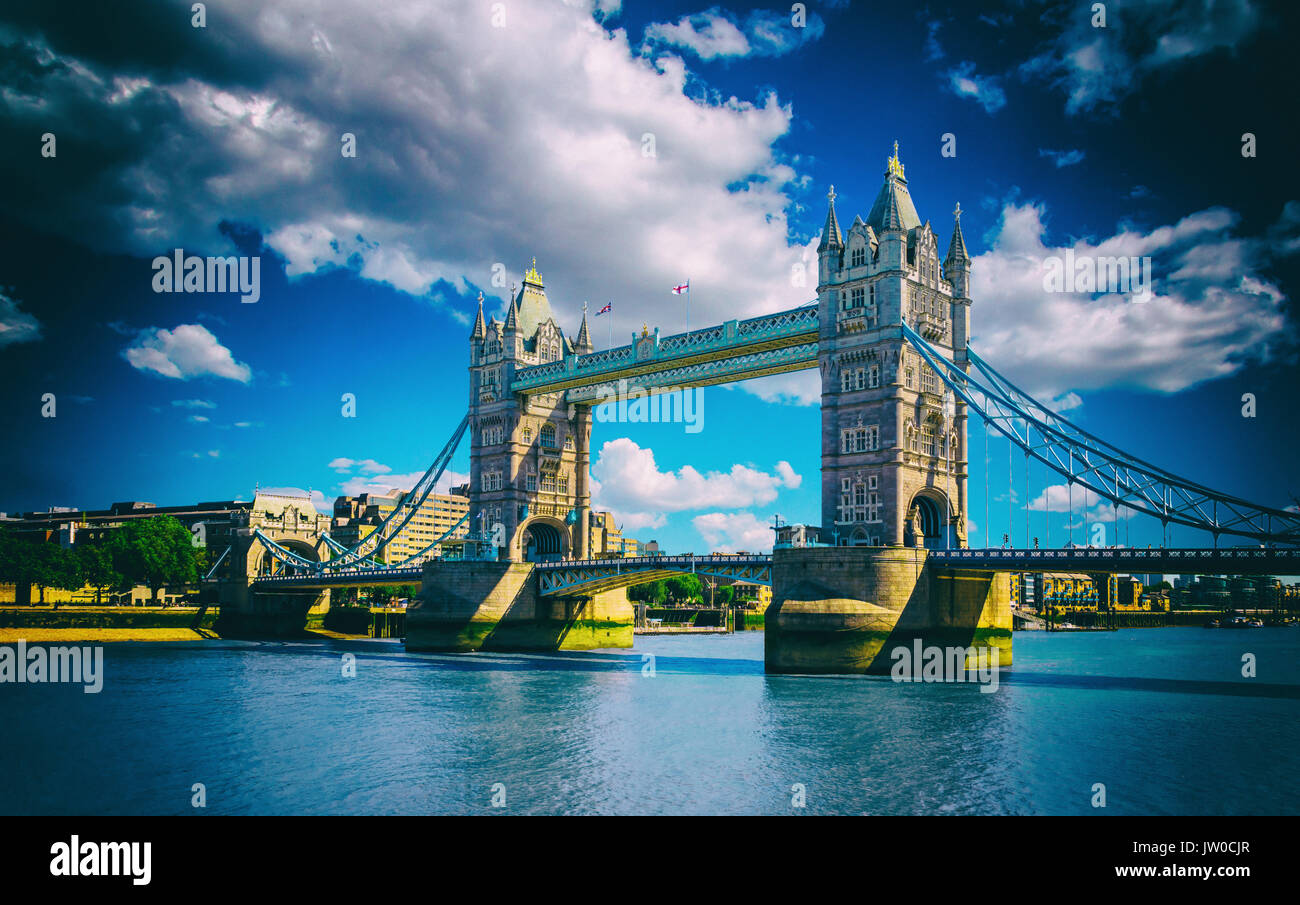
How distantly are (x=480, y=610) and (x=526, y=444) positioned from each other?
15335 mm

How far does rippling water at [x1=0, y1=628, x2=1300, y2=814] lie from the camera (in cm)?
2406

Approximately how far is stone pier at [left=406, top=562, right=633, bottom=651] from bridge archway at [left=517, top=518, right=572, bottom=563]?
24.9ft

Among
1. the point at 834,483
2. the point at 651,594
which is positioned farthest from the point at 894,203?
the point at 651,594

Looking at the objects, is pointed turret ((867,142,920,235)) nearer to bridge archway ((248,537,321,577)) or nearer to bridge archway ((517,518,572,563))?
bridge archway ((517,518,572,563))

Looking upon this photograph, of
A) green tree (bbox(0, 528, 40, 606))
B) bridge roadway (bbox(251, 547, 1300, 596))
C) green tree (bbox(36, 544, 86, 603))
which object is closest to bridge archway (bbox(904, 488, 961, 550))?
bridge roadway (bbox(251, 547, 1300, 596))

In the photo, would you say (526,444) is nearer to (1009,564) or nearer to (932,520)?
(932,520)

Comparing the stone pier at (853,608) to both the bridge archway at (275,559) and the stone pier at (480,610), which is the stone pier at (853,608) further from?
the bridge archway at (275,559)

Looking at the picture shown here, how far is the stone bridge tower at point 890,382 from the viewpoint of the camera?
2120 inches

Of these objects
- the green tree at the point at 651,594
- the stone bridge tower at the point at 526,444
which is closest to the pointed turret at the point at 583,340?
the stone bridge tower at the point at 526,444

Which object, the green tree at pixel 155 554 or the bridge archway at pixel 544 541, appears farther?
the green tree at pixel 155 554

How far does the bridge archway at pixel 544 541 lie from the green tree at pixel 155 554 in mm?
40895

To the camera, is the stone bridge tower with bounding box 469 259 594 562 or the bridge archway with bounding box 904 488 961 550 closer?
the bridge archway with bounding box 904 488 961 550
